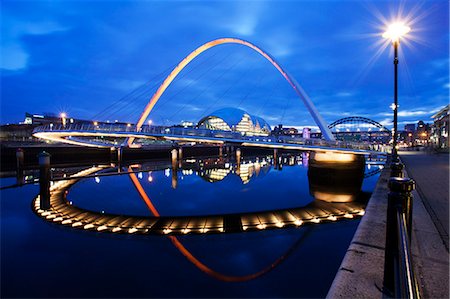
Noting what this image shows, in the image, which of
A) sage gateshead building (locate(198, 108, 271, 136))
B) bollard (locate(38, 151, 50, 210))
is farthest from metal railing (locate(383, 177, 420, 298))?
sage gateshead building (locate(198, 108, 271, 136))

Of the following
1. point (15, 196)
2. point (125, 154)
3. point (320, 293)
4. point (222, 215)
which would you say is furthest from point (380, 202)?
point (125, 154)

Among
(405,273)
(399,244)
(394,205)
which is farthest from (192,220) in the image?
(405,273)

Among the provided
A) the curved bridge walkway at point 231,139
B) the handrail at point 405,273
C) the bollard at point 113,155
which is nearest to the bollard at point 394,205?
the handrail at point 405,273

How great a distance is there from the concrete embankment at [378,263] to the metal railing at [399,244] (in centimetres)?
56

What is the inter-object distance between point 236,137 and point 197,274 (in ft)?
63.3

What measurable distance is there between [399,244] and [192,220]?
50.6 feet

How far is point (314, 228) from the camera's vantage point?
14.7 metres

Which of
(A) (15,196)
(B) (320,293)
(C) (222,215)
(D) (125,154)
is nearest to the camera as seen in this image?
(B) (320,293)

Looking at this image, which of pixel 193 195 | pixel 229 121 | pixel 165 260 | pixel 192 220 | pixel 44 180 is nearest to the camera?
pixel 165 260

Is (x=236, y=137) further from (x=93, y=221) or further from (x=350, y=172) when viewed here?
(x=93, y=221)

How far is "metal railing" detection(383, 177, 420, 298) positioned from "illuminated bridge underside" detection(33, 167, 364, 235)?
12.0 metres

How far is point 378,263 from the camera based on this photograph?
13.8ft

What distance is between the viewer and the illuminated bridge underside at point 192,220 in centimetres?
1487

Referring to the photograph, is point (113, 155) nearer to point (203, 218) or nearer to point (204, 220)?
point (203, 218)
